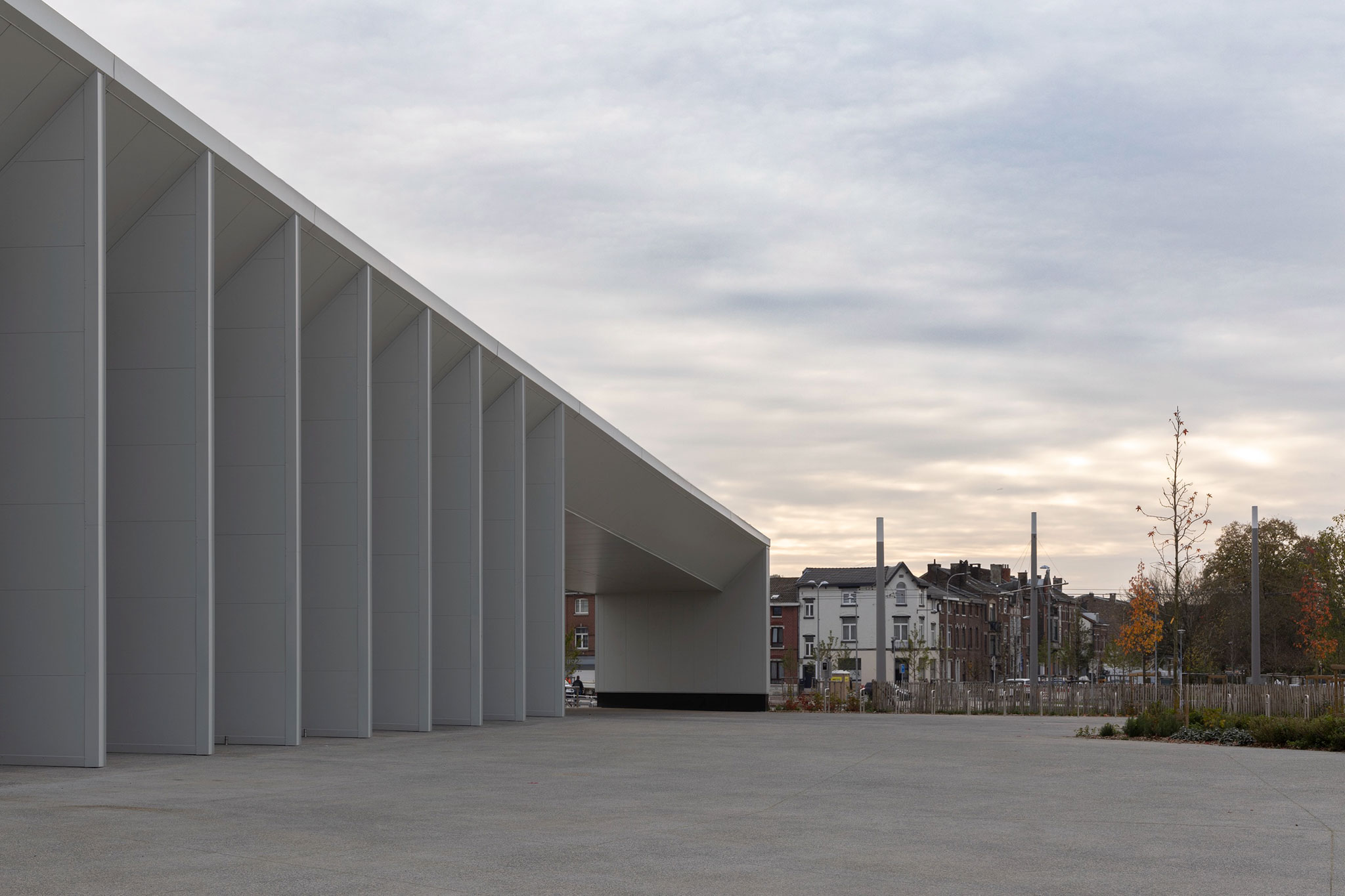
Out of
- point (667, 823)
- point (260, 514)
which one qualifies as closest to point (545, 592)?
point (260, 514)

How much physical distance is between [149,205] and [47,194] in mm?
2388

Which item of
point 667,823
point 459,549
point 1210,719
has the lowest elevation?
point 1210,719

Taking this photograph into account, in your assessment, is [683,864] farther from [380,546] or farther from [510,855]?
[380,546]

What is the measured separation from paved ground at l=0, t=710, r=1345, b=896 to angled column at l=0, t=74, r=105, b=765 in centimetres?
112

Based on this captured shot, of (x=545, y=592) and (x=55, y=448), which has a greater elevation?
(x=55, y=448)

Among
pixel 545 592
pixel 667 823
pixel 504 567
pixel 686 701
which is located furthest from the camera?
pixel 686 701

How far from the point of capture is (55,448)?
16562mm

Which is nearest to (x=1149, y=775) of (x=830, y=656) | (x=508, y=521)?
(x=508, y=521)

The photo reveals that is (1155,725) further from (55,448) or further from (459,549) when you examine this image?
(55,448)

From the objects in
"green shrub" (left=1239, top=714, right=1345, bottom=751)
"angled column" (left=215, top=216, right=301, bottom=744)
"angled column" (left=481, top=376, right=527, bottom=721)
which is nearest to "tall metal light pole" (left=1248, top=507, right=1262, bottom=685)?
"green shrub" (left=1239, top=714, right=1345, bottom=751)

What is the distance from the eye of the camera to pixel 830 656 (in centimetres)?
11606

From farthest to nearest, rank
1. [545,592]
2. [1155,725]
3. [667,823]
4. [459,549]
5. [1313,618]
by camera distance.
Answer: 1. [1313,618]
2. [545,592]
3. [459,549]
4. [1155,725]
5. [667,823]

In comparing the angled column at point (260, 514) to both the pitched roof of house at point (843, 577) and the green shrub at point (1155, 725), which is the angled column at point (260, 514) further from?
the pitched roof of house at point (843, 577)

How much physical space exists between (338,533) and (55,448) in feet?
26.2
